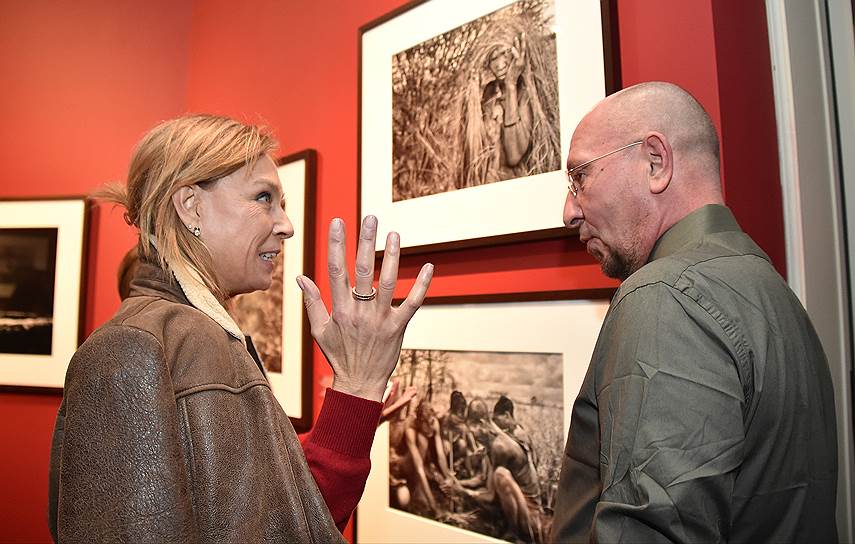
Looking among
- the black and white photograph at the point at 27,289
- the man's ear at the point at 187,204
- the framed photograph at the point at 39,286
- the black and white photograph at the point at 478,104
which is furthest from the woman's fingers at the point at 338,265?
the black and white photograph at the point at 27,289

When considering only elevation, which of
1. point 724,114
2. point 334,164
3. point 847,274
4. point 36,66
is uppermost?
point 36,66

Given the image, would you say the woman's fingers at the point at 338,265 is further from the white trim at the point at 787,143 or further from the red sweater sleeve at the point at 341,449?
the white trim at the point at 787,143

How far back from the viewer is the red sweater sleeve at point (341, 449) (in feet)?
3.66

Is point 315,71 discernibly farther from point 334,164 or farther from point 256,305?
point 256,305

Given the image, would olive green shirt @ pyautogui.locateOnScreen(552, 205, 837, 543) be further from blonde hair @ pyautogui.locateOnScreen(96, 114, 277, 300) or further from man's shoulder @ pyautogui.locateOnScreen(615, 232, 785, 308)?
blonde hair @ pyautogui.locateOnScreen(96, 114, 277, 300)

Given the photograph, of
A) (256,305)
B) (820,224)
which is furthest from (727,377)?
(256,305)

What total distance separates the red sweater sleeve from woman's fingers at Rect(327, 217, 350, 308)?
0.18 meters

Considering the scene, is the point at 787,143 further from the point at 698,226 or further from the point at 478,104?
the point at 478,104

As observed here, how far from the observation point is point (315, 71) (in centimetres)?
239

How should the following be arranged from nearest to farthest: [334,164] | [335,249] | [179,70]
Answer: [335,249] < [334,164] < [179,70]

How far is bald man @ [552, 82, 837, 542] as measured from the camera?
822 millimetres

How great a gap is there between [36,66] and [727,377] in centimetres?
330

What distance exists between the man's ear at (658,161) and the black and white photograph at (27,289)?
2799 mm

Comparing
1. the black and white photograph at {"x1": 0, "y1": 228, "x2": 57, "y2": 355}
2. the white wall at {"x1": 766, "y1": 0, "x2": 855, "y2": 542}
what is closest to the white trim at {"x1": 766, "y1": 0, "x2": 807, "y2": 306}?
the white wall at {"x1": 766, "y1": 0, "x2": 855, "y2": 542}
